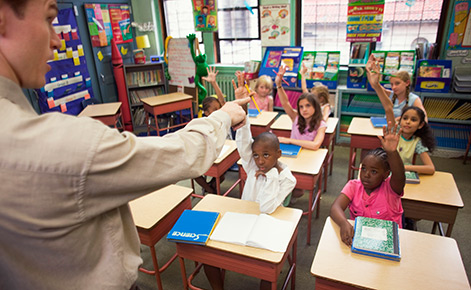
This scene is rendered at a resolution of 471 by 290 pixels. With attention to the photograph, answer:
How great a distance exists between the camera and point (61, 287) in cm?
67

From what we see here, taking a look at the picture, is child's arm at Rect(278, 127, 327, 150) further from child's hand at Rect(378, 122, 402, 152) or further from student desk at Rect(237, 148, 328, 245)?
child's hand at Rect(378, 122, 402, 152)

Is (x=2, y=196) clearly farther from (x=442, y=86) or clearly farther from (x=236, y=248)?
(x=442, y=86)

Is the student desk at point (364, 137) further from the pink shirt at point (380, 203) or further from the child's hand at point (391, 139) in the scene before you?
the child's hand at point (391, 139)

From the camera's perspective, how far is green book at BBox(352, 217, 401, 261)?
1431 millimetres

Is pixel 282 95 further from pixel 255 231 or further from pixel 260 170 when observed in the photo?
pixel 255 231

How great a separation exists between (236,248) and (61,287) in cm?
98

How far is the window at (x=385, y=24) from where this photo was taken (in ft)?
13.5

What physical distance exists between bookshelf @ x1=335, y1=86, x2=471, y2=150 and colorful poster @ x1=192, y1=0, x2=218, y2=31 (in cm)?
240

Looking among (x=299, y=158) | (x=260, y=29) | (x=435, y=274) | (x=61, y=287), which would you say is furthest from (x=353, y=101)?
(x=61, y=287)

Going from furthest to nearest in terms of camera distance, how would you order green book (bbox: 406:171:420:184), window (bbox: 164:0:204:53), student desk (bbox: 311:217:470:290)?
window (bbox: 164:0:204:53) → green book (bbox: 406:171:420:184) → student desk (bbox: 311:217:470:290)

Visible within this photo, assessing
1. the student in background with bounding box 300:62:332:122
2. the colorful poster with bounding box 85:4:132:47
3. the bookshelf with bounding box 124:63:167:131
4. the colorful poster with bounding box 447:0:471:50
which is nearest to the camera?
the student in background with bounding box 300:62:332:122

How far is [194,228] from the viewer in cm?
168

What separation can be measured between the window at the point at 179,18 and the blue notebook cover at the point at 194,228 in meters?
→ 4.63

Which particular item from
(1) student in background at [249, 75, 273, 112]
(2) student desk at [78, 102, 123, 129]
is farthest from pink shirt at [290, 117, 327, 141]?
(2) student desk at [78, 102, 123, 129]
